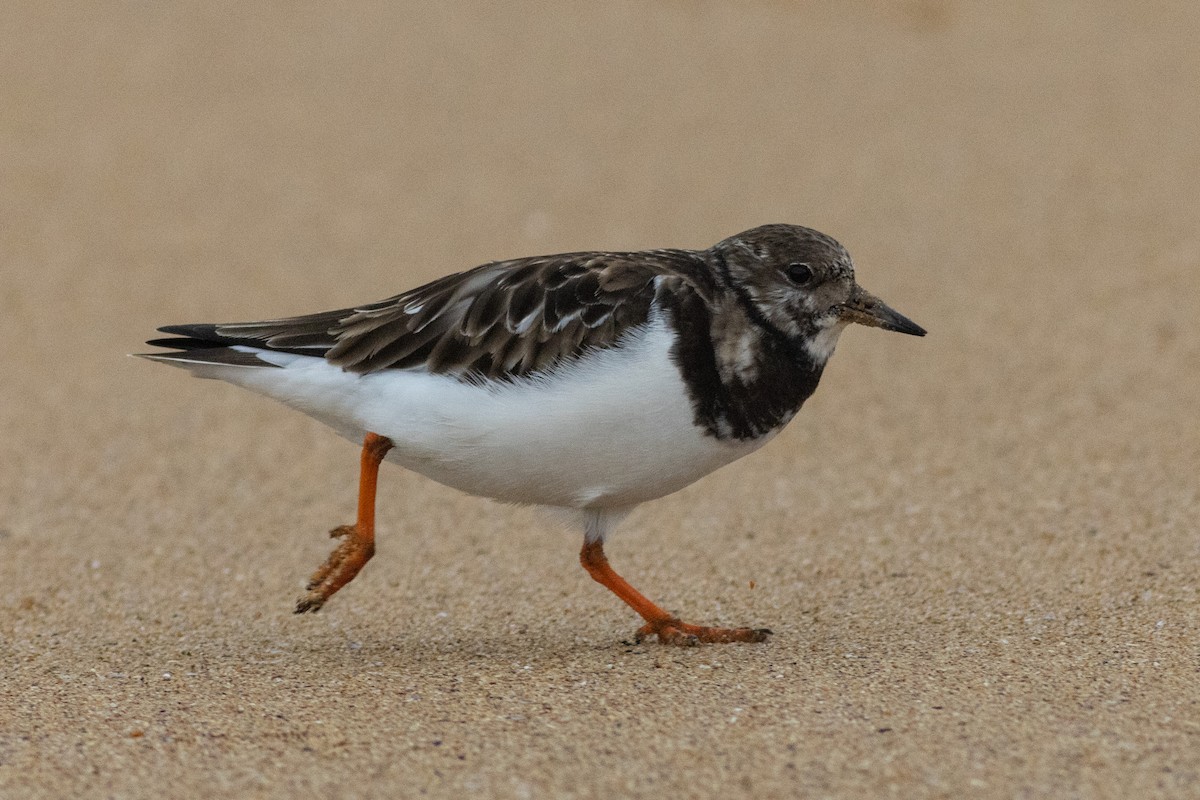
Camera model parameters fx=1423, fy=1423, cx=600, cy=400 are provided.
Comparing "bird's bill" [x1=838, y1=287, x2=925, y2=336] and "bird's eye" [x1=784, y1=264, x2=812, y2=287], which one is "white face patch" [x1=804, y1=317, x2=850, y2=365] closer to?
"bird's bill" [x1=838, y1=287, x2=925, y2=336]

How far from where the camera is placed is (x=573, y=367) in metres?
4.46

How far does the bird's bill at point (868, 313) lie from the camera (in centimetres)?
475

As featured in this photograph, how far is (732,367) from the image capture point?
4.48m

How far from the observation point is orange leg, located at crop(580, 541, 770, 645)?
195 inches

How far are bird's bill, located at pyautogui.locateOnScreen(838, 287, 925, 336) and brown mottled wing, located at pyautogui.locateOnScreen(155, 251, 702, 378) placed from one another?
52 cm

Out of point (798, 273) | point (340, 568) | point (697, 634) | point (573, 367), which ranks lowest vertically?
point (697, 634)

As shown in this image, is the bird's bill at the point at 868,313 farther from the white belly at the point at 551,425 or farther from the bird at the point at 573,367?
the white belly at the point at 551,425

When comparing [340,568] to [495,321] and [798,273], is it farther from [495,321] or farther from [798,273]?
[798,273]

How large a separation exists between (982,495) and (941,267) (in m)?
3.17

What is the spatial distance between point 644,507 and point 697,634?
7.09 feet

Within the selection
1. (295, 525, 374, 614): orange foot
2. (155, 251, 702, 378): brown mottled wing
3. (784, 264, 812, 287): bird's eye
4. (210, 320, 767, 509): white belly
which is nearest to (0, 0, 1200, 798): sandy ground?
(295, 525, 374, 614): orange foot

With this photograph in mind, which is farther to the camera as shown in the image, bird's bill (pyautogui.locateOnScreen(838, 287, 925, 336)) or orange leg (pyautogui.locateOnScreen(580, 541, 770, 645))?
orange leg (pyautogui.locateOnScreen(580, 541, 770, 645))

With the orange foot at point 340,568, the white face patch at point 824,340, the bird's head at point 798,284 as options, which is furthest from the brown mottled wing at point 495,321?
the orange foot at point 340,568

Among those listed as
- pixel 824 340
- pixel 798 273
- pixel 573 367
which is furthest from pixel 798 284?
pixel 573 367
